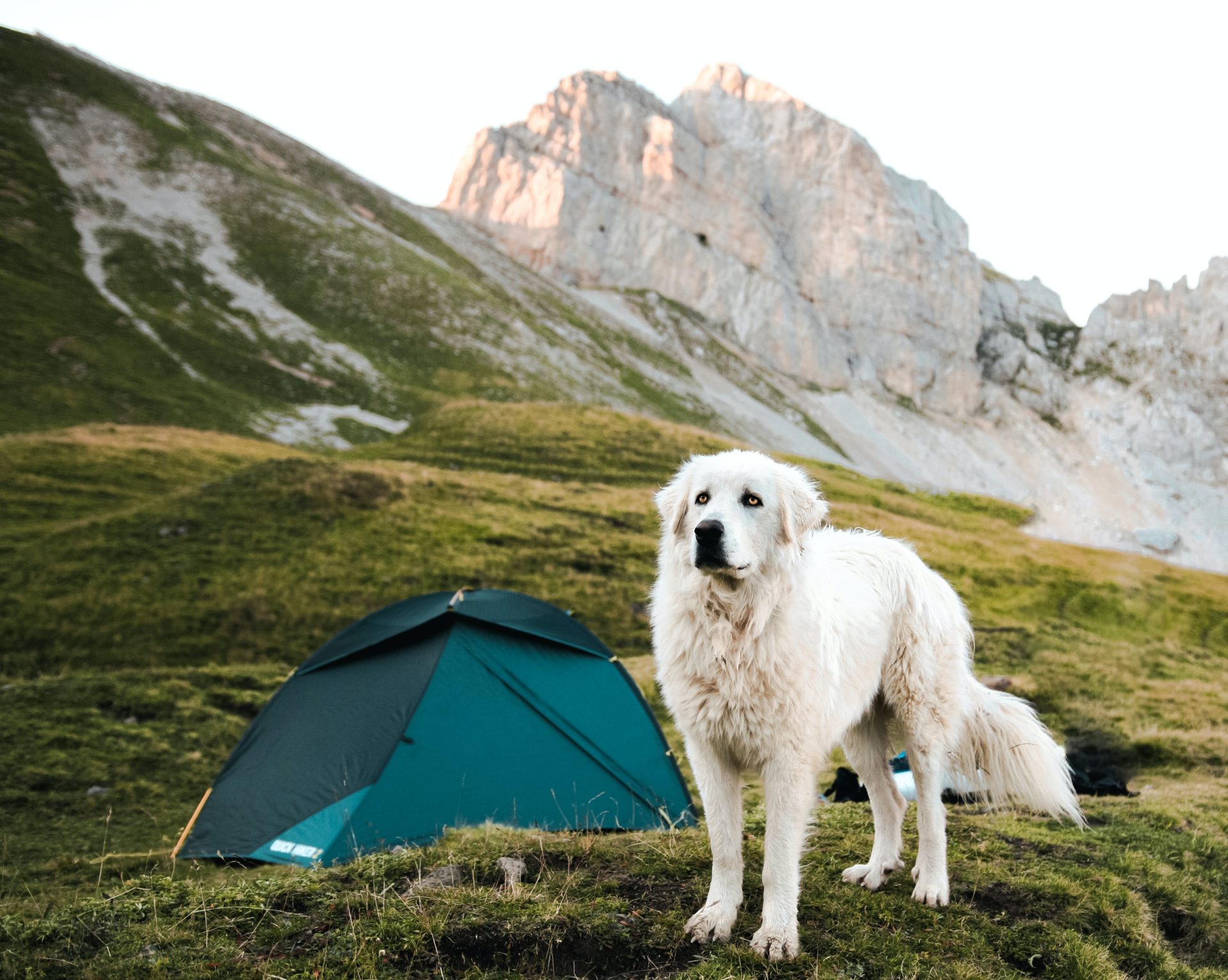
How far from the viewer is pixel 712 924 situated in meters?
5.07

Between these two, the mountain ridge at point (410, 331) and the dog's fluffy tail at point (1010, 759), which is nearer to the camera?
the dog's fluffy tail at point (1010, 759)

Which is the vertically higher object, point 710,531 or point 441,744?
point 710,531

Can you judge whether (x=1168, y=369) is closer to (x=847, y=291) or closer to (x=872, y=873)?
(x=847, y=291)

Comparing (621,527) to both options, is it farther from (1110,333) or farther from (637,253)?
(1110,333)

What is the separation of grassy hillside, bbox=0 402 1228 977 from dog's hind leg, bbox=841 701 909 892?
30 centimetres

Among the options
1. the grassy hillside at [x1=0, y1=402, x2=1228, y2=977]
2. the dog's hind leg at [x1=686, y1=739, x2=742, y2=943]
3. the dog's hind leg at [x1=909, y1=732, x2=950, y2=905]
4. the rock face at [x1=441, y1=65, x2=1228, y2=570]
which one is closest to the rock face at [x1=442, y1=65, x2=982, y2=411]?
the rock face at [x1=441, y1=65, x2=1228, y2=570]

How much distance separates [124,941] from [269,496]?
79.3 feet

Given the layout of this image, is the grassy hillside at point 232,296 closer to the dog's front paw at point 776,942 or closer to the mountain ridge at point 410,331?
the mountain ridge at point 410,331

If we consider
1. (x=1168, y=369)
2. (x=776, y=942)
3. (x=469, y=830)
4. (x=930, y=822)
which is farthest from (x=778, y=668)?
(x=1168, y=369)

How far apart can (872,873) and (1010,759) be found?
1587mm

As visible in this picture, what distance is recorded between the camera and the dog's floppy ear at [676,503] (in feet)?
18.0

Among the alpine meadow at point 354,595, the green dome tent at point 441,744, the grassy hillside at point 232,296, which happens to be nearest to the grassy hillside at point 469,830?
the alpine meadow at point 354,595

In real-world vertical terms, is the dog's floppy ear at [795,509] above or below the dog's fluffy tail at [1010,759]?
above

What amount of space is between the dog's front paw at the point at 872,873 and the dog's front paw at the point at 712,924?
1555mm
